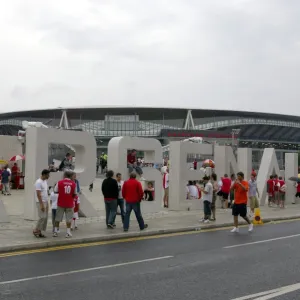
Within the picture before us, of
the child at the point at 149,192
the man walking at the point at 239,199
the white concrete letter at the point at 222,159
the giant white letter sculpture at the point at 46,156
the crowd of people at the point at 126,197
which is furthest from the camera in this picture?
the white concrete letter at the point at 222,159

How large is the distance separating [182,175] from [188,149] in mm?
1172

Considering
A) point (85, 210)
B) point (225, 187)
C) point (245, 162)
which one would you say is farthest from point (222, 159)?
point (85, 210)

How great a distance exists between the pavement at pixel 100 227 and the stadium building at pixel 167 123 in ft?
233

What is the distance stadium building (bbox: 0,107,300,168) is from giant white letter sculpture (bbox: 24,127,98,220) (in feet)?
238

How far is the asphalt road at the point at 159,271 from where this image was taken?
21.5ft

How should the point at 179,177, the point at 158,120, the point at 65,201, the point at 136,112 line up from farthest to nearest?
the point at 158,120 → the point at 136,112 → the point at 179,177 → the point at 65,201

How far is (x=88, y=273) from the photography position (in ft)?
26.0

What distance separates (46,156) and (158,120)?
86.1 meters

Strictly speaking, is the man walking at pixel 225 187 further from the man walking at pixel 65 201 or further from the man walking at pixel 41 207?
the man walking at pixel 41 207

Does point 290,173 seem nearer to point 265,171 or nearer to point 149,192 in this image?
point 265,171

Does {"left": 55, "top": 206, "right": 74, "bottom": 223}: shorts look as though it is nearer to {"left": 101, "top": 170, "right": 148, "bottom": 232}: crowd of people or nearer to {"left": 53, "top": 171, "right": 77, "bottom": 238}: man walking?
{"left": 53, "top": 171, "right": 77, "bottom": 238}: man walking

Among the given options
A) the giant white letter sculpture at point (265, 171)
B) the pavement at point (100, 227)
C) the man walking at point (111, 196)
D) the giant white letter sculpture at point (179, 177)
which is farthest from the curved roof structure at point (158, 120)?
the man walking at point (111, 196)

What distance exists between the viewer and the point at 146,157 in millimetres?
19094

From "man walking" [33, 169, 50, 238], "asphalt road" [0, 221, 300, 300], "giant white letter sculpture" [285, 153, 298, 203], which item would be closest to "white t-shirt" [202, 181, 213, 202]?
"asphalt road" [0, 221, 300, 300]
